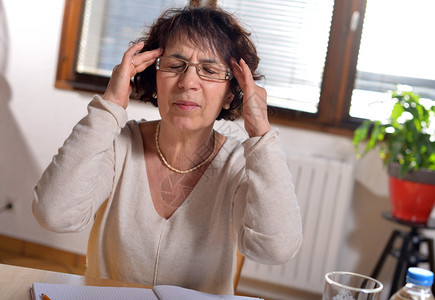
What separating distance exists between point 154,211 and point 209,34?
0.41m

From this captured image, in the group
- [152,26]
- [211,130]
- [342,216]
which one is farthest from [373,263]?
[152,26]

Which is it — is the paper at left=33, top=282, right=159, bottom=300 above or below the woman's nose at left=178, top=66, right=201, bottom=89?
below

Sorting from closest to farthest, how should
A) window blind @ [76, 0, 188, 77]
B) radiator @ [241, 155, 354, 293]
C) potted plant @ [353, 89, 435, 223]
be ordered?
potted plant @ [353, 89, 435, 223] < radiator @ [241, 155, 354, 293] < window blind @ [76, 0, 188, 77]

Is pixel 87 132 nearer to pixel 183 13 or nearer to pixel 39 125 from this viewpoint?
pixel 183 13

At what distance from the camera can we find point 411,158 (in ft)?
7.04

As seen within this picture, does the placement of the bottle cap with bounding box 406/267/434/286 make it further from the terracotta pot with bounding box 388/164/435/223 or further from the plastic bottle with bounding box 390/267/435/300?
the terracotta pot with bounding box 388/164/435/223

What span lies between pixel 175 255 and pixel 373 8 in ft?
5.60

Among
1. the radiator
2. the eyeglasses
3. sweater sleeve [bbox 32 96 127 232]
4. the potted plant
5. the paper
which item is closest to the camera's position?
the paper

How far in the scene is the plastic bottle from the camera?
0.69 metres

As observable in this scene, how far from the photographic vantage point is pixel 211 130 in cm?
126

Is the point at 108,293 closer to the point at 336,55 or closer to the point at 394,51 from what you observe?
the point at 336,55

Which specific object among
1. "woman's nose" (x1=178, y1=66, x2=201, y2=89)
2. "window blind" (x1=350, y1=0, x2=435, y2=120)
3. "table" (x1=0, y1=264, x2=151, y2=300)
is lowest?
"table" (x1=0, y1=264, x2=151, y2=300)

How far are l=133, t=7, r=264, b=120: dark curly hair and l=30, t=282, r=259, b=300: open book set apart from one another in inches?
20.9

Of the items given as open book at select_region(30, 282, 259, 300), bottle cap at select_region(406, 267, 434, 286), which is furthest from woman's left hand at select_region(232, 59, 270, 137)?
bottle cap at select_region(406, 267, 434, 286)
